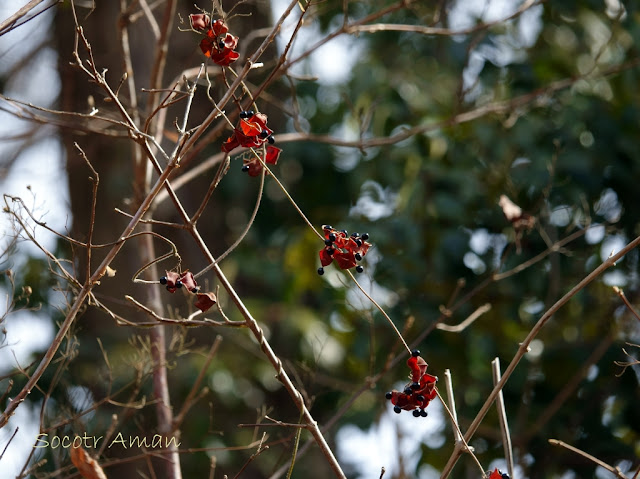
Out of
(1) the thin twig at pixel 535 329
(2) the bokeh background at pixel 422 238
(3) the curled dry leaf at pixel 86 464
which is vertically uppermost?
(3) the curled dry leaf at pixel 86 464

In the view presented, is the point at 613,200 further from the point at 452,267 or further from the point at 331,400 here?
the point at 331,400

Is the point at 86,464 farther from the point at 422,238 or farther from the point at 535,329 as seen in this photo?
the point at 422,238

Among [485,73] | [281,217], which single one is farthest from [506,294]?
[281,217]

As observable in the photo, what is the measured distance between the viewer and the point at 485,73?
2.53m

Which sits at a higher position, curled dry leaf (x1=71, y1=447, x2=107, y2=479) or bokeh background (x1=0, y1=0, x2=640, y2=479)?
curled dry leaf (x1=71, y1=447, x2=107, y2=479)

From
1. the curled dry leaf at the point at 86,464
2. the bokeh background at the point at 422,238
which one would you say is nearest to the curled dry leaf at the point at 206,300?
the curled dry leaf at the point at 86,464

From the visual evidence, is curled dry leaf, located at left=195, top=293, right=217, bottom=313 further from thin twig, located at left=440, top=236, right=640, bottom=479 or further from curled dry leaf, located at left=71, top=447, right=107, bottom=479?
thin twig, located at left=440, top=236, right=640, bottom=479

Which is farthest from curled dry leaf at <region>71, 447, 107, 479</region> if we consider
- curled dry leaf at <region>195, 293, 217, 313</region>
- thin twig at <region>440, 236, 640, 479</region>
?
thin twig at <region>440, 236, 640, 479</region>

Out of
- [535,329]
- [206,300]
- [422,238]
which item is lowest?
[422,238]

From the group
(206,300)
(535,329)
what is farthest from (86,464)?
(535,329)

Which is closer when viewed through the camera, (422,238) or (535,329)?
(535,329)

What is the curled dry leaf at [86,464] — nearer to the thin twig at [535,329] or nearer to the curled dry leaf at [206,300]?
the curled dry leaf at [206,300]

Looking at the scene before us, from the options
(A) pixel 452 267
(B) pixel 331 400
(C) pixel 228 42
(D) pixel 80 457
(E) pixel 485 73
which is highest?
(C) pixel 228 42

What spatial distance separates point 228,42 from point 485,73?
65.3 inches
